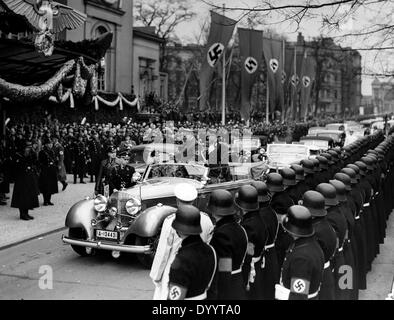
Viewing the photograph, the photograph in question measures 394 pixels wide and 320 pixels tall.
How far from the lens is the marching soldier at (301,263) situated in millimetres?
4188

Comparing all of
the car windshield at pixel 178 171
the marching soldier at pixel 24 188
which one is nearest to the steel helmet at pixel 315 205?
the car windshield at pixel 178 171

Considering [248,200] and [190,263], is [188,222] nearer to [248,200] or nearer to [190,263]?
[190,263]

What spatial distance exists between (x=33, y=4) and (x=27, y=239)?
592 centimetres

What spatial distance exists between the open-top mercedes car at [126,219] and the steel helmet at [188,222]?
378 cm

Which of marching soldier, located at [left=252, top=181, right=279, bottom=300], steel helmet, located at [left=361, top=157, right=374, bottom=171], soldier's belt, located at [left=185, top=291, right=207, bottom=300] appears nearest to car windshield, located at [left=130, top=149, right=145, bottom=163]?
steel helmet, located at [left=361, top=157, right=374, bottom=171]

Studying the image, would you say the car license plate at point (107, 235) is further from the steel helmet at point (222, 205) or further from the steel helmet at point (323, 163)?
the steel helmet at point (323, 163)

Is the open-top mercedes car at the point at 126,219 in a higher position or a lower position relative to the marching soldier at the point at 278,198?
lower

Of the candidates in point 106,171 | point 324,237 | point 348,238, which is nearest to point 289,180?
point 348,238

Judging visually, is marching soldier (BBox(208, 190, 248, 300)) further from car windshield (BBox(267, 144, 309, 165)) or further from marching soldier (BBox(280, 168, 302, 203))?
car windshield (BBox(267, 144, 309, 165))

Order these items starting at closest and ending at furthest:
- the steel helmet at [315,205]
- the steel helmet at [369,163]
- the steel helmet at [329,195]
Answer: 1. the steel helmet at [315,205]
2. the steel helmet at [329,195]
3. the steel helmet at [369,163]

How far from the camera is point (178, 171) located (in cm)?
1056

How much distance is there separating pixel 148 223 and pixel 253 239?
3.05 meters

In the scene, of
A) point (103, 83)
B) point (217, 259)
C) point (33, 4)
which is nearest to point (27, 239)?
point (33, 4)

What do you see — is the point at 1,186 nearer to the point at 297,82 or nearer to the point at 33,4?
the point at 33,4
